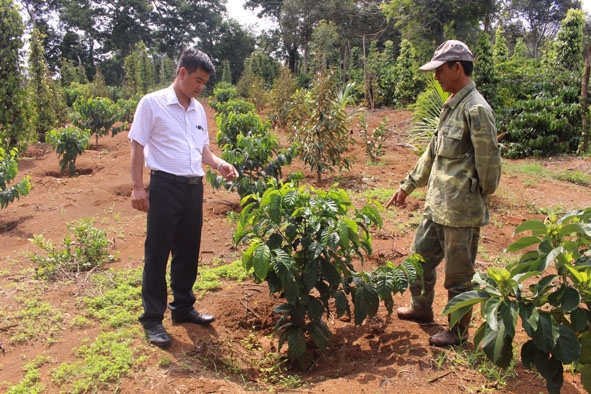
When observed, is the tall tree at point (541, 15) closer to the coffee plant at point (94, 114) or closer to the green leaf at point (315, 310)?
the coffee plant at point (94, 114)

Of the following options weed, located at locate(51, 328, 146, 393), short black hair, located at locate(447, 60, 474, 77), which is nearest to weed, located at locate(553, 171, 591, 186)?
short black hair, located at locate(447, 60, 474, 77)

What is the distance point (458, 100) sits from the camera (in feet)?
8.88

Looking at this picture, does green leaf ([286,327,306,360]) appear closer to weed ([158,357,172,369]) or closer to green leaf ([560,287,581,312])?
weed ([158,357,172,369])

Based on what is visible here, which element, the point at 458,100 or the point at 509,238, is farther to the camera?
the point at 509,238

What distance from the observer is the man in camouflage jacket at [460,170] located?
2580 mm

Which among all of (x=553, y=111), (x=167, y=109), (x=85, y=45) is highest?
(x=85, y=45)

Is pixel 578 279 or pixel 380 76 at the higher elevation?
pixel 380 76

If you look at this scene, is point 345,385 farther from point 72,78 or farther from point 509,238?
point 72,78

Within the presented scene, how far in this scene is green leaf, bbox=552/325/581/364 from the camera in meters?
1.78

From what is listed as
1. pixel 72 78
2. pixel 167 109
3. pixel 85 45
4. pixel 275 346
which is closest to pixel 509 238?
pixel 275 346

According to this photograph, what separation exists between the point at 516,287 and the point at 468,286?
2.76 feet

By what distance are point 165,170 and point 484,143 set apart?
1841mm

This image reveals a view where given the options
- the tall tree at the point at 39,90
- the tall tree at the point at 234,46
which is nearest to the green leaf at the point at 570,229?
the tall tree at the point at 39,90

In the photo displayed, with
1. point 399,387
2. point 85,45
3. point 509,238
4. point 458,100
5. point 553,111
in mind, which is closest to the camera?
point 399,387
